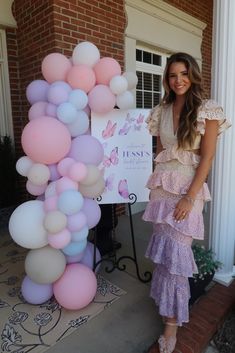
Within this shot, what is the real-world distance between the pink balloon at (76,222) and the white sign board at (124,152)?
0.44 m

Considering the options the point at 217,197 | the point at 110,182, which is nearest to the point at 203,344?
the point at 217,197

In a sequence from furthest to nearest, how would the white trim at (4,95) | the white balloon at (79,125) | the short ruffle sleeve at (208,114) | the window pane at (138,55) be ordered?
the window pane at (138,55) → the white trim at (4,95) → the white balloon at (79,125) → the short ruffle sleeve at (208,114)

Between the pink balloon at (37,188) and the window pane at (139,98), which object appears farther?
the window pane at (139,98)

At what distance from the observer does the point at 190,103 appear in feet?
4.99

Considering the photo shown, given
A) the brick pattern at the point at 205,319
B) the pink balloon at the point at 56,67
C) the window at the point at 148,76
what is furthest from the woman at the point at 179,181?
the window at the point at 148,76

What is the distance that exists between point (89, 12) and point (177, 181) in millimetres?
2504

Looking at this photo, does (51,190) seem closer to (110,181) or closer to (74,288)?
(110,181)

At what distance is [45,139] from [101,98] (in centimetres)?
49

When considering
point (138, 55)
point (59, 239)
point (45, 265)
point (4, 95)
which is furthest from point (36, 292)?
point (138, 55)

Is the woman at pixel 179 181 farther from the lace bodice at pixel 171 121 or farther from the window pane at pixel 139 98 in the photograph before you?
the window pane at pixel 139 98

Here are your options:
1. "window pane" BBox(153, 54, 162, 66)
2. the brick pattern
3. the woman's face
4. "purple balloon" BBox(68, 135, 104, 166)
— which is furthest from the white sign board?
"window pane" BBox(153, 54, 162, 66)

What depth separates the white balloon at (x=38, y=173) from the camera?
5.90 ft

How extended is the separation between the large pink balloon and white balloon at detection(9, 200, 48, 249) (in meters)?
0.32

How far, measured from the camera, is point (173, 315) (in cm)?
163
